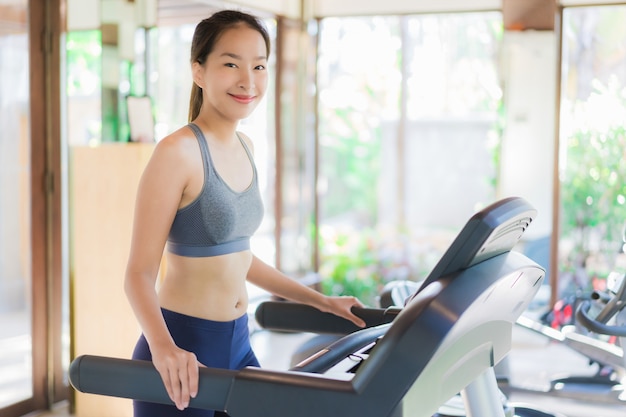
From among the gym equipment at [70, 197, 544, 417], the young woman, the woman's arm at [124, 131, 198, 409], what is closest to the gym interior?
the gym equipment at [70, 197, 544, 417]

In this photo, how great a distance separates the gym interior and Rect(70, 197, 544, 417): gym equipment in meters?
0.16

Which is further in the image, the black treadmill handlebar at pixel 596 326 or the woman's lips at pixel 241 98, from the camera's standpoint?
the black treadmill handlebar at pixel 596 326

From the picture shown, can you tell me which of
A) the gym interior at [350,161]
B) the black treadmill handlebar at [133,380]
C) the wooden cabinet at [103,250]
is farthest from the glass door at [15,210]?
the black treadmill handlebar at [133,380]

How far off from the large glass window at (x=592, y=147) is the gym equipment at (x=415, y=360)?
4.42 meters

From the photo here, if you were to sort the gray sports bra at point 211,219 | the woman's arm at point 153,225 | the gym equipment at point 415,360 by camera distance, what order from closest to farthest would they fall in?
the gym equipment at point 415,360 → the woman's arm at point 153,225 → the gray sports bra at point 211,219

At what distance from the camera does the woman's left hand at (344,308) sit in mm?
1613

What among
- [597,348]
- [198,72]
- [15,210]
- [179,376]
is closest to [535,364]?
[597,348]

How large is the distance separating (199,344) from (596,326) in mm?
1677

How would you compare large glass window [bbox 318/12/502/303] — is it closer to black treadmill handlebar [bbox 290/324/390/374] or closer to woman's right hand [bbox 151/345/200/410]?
black treadmill handlebar [bbox 290/324/390/374]

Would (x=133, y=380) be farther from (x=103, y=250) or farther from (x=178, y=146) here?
(x=103, y=250)

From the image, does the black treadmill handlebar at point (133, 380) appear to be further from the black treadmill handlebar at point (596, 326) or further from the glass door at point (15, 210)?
Result: the glass door at point (15, 210)

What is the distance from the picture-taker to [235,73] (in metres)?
1.45

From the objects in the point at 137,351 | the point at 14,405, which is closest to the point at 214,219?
the point at 137,351

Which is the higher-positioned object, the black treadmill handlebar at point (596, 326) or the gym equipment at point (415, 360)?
the gym equipment at point (415, 360)
